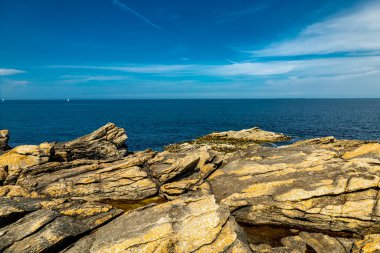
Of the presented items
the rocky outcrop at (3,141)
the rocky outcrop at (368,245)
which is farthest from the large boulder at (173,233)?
the rocky outcrop at (3,141)

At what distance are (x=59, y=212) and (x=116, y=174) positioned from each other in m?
10.7

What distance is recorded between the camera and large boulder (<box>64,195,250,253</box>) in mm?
16984

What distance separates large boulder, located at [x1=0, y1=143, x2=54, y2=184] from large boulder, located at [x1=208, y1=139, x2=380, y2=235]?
23.7 meters

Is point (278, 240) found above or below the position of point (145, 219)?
below

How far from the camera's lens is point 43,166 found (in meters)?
34.4

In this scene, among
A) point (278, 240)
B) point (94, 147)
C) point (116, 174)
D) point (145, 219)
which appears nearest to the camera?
point (145, 219)

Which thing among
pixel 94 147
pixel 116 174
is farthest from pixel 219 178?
pixel 94 147

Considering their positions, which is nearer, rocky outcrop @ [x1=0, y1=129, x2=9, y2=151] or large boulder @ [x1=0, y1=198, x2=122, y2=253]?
large boulder @ [x1=0, y1=198, x2=122, y2=253]

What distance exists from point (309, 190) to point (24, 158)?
3620 centimetres

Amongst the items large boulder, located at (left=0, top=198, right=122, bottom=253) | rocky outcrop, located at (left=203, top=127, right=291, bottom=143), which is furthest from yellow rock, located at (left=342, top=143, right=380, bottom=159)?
rocky outcrop, located at (left=203, top=127, right=291, bottom=143)

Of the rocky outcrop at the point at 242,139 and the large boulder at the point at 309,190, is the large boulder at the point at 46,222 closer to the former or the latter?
the large boulder at the point at 309,190

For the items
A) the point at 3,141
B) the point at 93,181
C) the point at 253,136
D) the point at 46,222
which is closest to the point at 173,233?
the point at 46,222

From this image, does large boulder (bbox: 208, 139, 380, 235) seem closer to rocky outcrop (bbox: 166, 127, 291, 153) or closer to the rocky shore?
the rocky shore

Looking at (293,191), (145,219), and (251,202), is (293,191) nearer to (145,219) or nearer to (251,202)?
(251,202)
